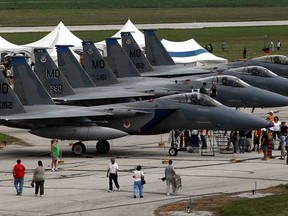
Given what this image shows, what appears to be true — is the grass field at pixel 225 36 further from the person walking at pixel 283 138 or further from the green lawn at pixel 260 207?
the green lawn at pixel 260 207

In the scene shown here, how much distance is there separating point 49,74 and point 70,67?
10.6 ft

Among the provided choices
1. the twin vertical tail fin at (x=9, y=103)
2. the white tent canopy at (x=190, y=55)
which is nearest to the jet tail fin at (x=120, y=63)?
the twin vertical tail fin at (x=9, y=103)

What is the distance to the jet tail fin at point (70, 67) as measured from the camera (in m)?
52.5

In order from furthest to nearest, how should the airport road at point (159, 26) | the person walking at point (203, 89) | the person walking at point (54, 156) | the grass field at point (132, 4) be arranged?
1. the grass field at point (132, 4)
2. the airport road at point (159, 26)
3. the person walking at point (203, 89)
4. the person walking at point (54, 156)

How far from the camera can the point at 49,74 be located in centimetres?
4947

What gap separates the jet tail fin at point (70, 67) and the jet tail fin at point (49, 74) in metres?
2.50

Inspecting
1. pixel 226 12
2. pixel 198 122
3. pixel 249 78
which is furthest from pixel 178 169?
pixel 226 12

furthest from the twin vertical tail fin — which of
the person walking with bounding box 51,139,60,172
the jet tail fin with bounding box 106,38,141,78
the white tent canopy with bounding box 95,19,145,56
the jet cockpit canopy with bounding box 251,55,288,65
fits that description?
the white tent canopy with bounding box 95,19,145,56

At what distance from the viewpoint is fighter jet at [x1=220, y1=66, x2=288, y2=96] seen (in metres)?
55.2

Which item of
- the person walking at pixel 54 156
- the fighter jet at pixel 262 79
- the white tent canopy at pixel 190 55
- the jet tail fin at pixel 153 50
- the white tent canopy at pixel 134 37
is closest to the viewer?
the person walking at pixel 54 156

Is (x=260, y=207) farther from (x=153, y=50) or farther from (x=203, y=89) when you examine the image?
(x=153, y=50)

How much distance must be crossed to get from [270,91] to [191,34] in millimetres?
48357

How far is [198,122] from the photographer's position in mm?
42781

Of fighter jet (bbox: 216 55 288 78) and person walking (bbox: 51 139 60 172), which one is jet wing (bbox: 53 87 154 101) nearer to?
fighter jet (bbox: 216 55 288 78)
